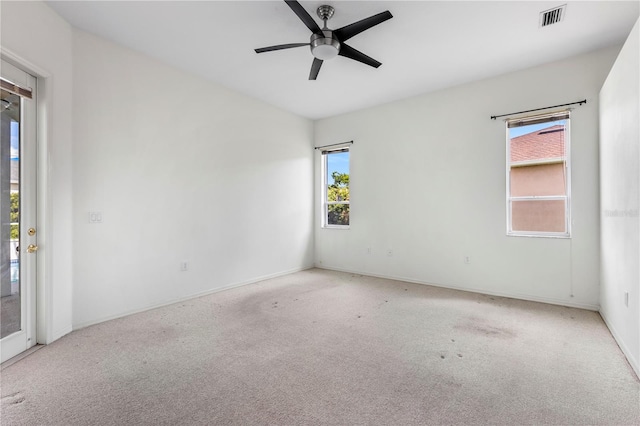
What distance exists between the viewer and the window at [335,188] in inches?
223

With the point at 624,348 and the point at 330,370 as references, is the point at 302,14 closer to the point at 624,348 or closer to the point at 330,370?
the point at 330,370

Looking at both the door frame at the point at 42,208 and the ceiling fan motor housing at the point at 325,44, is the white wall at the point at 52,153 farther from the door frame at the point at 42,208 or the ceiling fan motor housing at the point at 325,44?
the ceiling fan motor housing at the point at 325,44

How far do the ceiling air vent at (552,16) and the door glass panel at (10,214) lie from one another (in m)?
4.57

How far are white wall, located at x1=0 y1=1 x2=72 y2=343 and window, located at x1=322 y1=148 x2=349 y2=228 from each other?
398 centimetres

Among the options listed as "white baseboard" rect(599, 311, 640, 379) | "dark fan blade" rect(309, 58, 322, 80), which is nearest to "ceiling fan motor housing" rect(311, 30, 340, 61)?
"dark fan blade" rect(309, 58, 322, 80)

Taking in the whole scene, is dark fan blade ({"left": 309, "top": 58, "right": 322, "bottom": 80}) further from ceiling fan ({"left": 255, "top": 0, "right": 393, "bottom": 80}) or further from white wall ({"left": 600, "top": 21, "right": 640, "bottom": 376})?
white wall ({"left": 600, "top": 21, "right": 640, "bottom": 376})

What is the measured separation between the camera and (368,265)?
17.2ft

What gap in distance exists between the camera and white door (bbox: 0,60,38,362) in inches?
89.8

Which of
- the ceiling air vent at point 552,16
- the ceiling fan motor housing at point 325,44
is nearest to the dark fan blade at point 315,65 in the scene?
the ceiling fan motor housing at point 325,44

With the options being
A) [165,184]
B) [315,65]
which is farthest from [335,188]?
[165,184]

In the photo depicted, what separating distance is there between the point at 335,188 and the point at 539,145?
3.24 m

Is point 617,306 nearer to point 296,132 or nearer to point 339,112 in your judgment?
point 339,112

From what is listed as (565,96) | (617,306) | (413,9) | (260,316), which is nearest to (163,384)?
(260,316)

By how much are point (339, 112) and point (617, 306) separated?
4504 mm
